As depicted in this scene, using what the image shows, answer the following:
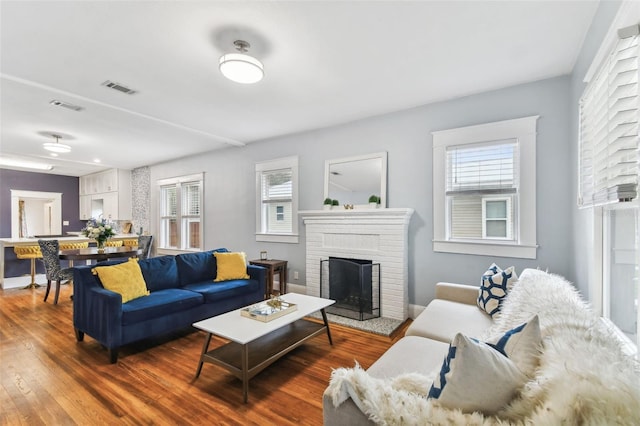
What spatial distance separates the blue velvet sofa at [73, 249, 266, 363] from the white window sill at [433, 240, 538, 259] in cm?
232

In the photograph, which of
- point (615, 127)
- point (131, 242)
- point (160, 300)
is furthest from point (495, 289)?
point (131, 242)

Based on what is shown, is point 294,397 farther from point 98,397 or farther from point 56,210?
point 56,210

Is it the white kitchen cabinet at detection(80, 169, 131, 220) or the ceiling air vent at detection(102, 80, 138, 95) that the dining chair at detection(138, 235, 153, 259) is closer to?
the white kitchen cabinet at detection(80, 169, 131, 220)

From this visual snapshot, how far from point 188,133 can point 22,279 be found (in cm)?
464

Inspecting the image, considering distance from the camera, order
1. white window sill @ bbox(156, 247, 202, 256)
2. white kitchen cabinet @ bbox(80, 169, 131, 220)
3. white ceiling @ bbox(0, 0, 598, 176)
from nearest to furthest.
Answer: white ceiling @ bbox(0, 0, 598, 176) < white window sill @ bbox(156, 247, 202, 256) < white kitchen cabinet @ bbox(80, 169, 131, 220)

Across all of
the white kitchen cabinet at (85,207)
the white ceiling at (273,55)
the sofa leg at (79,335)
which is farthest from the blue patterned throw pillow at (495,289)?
the white kitchen cabinet at (85,207)

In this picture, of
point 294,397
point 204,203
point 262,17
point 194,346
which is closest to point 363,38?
point 262,17

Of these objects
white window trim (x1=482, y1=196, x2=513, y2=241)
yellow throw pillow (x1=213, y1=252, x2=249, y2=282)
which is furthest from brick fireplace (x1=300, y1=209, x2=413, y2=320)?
yellow throw pillow (x1=213, y1=252, x2=249, y2=282)

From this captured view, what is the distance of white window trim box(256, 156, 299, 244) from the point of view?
476 cm

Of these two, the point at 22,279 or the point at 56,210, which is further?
the point at 56,210

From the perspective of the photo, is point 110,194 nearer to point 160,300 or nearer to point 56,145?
point 56,145

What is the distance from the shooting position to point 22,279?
18.9 feet

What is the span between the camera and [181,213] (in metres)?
6.48

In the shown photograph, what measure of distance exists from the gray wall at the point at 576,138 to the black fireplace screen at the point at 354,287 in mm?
1946
